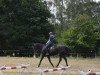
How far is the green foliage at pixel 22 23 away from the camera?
2215 inches

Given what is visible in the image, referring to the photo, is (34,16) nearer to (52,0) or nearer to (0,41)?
(0,41)

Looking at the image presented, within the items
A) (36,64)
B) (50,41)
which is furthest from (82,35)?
(50,41)

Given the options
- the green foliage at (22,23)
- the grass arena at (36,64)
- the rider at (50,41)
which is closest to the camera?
the grass arena at (36,64)

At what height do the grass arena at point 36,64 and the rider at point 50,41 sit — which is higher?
the rider at point 50,41

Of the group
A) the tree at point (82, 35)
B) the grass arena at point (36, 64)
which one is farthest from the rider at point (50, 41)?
the tree at point (82, 35)

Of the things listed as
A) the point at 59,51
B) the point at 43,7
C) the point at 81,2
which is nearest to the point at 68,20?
the point at 81,2

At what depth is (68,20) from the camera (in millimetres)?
78875

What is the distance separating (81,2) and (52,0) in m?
8.10

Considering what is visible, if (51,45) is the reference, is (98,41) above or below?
below

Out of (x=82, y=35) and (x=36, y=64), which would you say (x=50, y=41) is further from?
(x=82, y=35)

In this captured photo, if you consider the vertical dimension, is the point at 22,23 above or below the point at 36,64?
above

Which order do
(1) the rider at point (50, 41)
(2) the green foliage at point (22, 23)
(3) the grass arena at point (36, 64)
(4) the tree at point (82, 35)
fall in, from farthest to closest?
(2) the green foliage at point (22, 23) < (4) the tree at point (82, 35) < (1) the rider at point (50, 41) < (3) the grass arena at point (36, 64)

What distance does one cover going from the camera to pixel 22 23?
5838cm

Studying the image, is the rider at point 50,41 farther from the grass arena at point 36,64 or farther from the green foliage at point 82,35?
the green foliage at point 82,35
